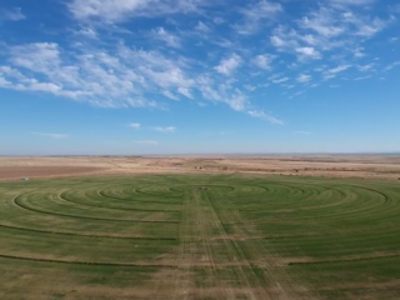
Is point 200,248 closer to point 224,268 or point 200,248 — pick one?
point 200,248

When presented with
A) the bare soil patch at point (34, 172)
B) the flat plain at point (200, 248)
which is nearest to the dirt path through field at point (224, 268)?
the flat plain at point (200, 248)

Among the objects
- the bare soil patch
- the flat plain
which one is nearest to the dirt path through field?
the flat plain

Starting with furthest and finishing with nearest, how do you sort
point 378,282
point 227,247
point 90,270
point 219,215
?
point 219,215
point 227,247
point 90,270
point 378,282

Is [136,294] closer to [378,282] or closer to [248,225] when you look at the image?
[378,282]

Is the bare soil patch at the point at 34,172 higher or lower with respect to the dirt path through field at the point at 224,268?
higher

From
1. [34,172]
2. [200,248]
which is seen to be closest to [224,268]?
[200,248]

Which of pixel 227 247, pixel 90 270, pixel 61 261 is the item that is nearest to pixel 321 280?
pixel 227 247

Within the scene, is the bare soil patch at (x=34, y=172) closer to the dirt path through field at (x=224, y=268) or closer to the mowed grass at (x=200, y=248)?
the mowed grass at (x=200, y=248)

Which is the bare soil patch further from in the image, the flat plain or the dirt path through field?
the dirt path through field
